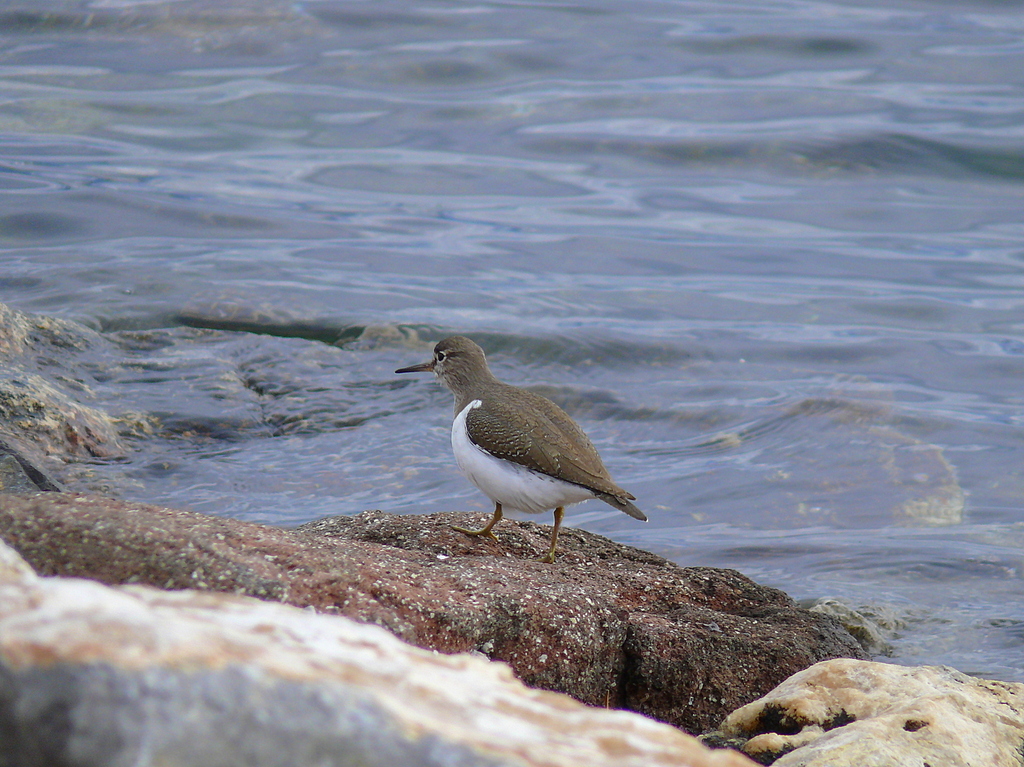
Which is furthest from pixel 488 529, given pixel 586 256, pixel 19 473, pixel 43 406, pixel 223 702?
pixel 586 256

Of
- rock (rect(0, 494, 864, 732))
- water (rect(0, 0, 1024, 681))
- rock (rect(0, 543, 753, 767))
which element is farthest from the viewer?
water (rect(0, 0, 1024, 681))

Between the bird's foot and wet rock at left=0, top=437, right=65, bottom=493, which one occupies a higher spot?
wet rock at left=0, top=437, right=65, bottom=493

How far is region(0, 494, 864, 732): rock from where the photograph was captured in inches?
129

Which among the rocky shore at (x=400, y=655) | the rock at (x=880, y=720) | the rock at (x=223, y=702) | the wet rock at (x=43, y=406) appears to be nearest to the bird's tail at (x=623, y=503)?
the rocky shore at (x=400, y=655)

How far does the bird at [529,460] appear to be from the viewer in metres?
5.42

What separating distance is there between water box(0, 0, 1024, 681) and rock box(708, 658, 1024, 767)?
223cm

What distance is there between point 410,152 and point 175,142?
142 inches

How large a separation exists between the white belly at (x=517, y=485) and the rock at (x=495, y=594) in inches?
16.6

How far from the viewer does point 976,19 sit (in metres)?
21.4

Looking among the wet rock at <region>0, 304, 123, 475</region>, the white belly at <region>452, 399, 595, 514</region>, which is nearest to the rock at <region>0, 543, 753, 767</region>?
the white belly at <region>452, 399, 595, 514</region>

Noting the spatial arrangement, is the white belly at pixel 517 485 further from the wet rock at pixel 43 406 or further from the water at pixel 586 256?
the wet rock at pixel 43 406

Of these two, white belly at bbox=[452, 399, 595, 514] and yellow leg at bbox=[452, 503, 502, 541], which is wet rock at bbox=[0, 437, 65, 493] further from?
white belly at bbox=[452, 399, 595, 514]

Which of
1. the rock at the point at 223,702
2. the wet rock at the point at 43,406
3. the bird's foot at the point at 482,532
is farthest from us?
the wet rock at the point at 43,406

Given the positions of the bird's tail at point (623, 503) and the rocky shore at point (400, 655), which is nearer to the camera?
the rocky shore at point (400, 655)
